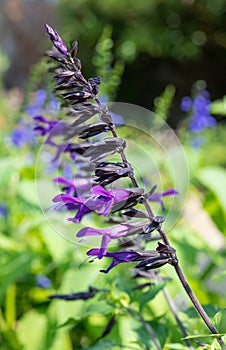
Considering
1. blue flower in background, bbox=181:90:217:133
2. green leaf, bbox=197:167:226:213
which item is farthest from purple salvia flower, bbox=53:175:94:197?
blue flower in background, bbox=181:90:217:133

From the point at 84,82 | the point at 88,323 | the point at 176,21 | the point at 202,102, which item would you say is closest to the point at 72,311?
the point at 88,323

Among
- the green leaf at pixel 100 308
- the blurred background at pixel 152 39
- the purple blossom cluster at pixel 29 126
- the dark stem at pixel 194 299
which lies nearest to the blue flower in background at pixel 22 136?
the purple blossom cluster at pixel 29 126

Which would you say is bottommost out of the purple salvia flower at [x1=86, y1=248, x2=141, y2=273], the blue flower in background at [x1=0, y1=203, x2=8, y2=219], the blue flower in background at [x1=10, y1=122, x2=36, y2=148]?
the purple salvia flower at [x1=86, y1=248, x2=141, y2=273]

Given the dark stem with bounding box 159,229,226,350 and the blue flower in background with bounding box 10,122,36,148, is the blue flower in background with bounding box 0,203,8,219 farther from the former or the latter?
the dark stem with bounding box 159,229,226,350

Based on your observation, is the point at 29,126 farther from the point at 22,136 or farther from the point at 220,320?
the point at 220,320

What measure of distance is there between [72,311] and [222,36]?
Answer: 6.81 m

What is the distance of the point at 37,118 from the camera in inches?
53.2

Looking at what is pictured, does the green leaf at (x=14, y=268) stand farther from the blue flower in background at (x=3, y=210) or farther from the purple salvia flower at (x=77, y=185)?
the purple salvia flower at (x=77, y=185)

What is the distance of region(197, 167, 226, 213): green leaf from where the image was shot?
2.18 meters

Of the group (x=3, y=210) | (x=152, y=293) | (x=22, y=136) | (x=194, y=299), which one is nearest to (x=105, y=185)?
(x=194, y=299)

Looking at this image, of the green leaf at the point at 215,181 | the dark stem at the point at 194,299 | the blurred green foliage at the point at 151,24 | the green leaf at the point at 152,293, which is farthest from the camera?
the blurred green foliage at the point at 151,24

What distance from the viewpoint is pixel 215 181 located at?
7.52 ft

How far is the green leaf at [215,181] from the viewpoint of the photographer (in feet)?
7.15

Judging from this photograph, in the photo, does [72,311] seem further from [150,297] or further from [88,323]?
[150,297]
